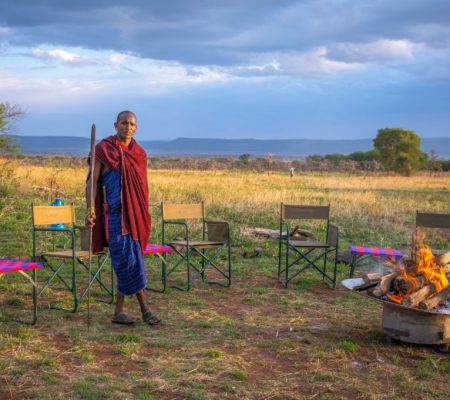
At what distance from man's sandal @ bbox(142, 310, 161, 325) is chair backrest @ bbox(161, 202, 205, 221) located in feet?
5.20

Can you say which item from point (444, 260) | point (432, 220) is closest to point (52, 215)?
point (444, 260)

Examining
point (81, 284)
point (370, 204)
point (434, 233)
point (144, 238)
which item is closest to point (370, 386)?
point (144, 238)

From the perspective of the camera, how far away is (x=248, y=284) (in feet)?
23.2

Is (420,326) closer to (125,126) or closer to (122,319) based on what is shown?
(122,319)

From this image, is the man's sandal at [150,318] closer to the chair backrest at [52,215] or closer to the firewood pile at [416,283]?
the chair backrest at [52,215]

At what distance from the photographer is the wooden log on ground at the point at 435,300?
15.1ft

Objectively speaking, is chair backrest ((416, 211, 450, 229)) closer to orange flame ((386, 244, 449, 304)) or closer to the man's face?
orange flame ((386, 244, 449, 304))

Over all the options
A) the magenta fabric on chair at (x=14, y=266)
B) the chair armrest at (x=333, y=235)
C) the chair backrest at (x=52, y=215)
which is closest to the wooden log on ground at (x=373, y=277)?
the chair armrest at (x=333, y=235)

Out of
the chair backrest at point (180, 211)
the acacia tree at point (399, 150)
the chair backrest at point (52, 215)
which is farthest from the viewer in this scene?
the acacia tree at point (399, 150)

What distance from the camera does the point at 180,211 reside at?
273 inches

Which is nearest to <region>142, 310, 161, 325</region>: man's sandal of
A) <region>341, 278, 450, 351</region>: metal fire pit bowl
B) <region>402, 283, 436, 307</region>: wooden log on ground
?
<region>341, 278, 450, 351</region>: metal fire pit bowl

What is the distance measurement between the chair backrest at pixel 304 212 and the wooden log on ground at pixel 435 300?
249cm

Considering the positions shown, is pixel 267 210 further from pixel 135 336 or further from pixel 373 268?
pixel 135 336

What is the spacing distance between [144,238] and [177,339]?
96cm
